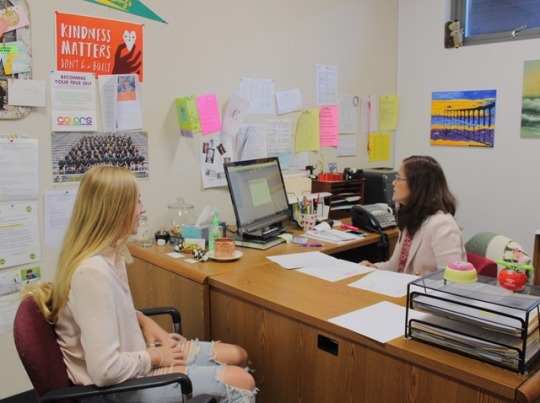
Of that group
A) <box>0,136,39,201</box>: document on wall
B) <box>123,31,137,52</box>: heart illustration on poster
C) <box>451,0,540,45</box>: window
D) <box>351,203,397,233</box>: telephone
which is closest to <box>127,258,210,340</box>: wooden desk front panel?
<box>0,136,39,201</box>: document on wall

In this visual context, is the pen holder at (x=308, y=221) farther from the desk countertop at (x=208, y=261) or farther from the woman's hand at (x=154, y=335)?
the woman's hand at (x=154, y=335)

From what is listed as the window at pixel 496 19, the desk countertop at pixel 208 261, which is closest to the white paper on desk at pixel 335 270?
the desk countertop at pixel 208 261

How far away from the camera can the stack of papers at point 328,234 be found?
2664 mm

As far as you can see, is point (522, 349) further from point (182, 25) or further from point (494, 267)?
point (182, 25)

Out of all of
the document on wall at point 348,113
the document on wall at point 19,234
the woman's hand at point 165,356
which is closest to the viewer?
the woman's hand at point 165,356

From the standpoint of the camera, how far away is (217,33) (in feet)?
9.08

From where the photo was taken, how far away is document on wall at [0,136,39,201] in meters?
2.10

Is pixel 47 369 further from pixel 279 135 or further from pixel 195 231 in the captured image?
pixel 279 135

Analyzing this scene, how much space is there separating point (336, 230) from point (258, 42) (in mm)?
1159

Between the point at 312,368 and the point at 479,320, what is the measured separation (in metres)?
0.60

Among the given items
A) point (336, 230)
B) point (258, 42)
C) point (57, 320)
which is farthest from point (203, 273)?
point (258, 42)

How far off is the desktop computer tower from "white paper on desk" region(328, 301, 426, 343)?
67.7 inches

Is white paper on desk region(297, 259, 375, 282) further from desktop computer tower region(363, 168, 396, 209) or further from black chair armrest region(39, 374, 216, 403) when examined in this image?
desktop computer tower region(363, 168, 396, 209)

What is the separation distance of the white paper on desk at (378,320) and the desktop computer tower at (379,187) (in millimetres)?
1719
